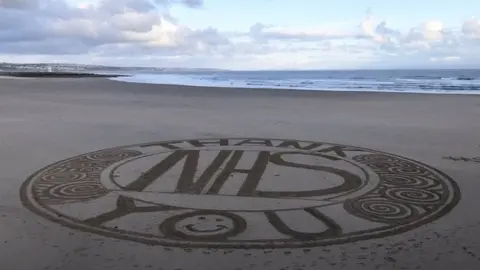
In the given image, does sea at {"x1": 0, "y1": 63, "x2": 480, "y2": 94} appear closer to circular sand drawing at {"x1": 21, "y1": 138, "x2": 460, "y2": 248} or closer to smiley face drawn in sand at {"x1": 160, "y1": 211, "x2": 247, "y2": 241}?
circular sand drawing at {"x1": 21, "y1": 138, "x2": 460, "y2": 248}

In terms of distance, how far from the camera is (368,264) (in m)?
3.13

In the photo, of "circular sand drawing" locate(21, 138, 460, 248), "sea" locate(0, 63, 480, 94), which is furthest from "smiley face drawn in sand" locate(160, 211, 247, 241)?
"sea" locate(0, 63, 480, 94)

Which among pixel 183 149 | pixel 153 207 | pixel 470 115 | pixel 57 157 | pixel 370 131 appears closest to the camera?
pixel 153 207

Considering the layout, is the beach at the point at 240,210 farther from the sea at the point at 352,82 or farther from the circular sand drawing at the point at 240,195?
the sea at the point at 352,82

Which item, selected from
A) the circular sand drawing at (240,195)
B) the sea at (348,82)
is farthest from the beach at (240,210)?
the sea at (348,82)

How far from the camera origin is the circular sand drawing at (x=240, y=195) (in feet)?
12.2

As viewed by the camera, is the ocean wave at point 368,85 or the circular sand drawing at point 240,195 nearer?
the circular sand drawing at point 240,195

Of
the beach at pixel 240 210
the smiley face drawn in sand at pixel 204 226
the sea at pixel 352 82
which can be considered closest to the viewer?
the beach at pixel 240 210

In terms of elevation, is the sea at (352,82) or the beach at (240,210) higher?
the sea at (352,82)

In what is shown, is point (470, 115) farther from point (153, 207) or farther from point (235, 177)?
point (153, 207)

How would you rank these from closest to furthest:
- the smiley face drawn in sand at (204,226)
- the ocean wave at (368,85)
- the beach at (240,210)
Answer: the beach at (240,210) → the smiley face drawn in sand at (204,226) → the ocean wave at (368,85)

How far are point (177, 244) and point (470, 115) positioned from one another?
449 inches

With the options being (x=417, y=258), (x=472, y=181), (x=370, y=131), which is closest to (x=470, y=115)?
(x=370, y=131)

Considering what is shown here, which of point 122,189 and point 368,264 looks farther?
point 122,189
